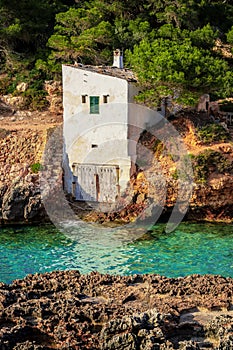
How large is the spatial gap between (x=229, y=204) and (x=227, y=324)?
556 inches

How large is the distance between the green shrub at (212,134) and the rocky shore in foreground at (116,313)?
12196mm

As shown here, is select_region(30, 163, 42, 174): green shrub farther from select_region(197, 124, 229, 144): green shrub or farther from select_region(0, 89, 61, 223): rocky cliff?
select_region(197, 124, 229, 144): green shrub

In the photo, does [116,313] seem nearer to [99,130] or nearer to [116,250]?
[116,250]

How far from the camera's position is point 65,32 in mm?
37500

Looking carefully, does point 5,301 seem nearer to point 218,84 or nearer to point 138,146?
point 138,146

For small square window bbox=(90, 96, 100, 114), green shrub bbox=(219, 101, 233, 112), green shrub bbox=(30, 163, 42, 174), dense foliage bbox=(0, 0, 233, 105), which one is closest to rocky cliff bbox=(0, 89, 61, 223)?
green shrub bbox=(30, 163, 42, 174)

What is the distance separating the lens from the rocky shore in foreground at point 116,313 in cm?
1286

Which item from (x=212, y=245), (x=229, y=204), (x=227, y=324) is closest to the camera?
(x=227, y=324)

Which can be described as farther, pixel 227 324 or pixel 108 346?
pixel 227 324

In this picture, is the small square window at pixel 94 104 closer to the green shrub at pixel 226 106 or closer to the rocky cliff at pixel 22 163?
the rocky cliff at pixel 22 163

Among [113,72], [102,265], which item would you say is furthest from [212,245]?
[113,72]

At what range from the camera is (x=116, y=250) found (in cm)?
2414

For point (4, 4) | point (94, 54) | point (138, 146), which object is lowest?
point (138, 146)

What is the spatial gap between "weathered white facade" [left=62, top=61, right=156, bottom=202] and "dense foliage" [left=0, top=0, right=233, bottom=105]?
316cm
